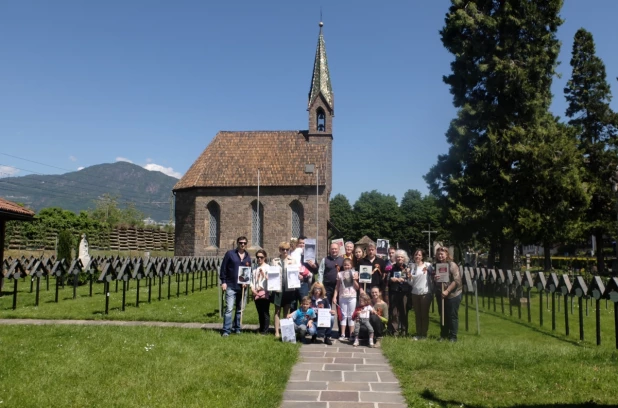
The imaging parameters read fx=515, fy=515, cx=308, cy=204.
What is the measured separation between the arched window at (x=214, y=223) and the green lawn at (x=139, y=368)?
29715 millimetres

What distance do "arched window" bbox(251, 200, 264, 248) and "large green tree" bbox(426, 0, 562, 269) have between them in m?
18.3

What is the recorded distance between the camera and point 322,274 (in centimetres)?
1077

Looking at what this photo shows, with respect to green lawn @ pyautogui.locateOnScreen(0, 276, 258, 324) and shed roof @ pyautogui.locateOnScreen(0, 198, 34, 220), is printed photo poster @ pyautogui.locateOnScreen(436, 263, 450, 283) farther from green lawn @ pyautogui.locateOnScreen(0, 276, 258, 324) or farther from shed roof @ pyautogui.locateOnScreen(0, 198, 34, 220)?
shed roof @ pyautogui.locateOnScreen(0, 198, 34, 220)

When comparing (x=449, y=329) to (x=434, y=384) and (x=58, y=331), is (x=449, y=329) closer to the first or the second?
(x=434, y=384)

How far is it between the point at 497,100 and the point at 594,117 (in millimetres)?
13789

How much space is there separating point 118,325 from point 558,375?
8.38m

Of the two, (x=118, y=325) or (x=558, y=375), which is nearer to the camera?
(x=558, y=375)

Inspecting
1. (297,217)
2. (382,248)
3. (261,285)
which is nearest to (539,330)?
(382,248)

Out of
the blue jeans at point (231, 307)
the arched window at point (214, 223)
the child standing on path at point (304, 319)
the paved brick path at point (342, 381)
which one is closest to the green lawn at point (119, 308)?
the blue jeans at point (231, 307)

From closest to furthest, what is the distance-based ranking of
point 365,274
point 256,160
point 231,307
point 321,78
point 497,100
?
point 365,274 → point 231,307 → point 497,100 → point 256,160 → point 321,78

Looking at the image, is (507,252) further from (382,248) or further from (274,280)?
(274,280)

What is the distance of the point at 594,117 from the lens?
1312 inches

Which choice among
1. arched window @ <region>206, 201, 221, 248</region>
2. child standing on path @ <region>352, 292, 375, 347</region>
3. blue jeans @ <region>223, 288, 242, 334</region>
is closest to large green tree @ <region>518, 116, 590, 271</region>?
child standing on path @ <region>352, 292, 375, 347</region>

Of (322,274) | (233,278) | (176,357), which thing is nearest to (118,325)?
(233,278)
